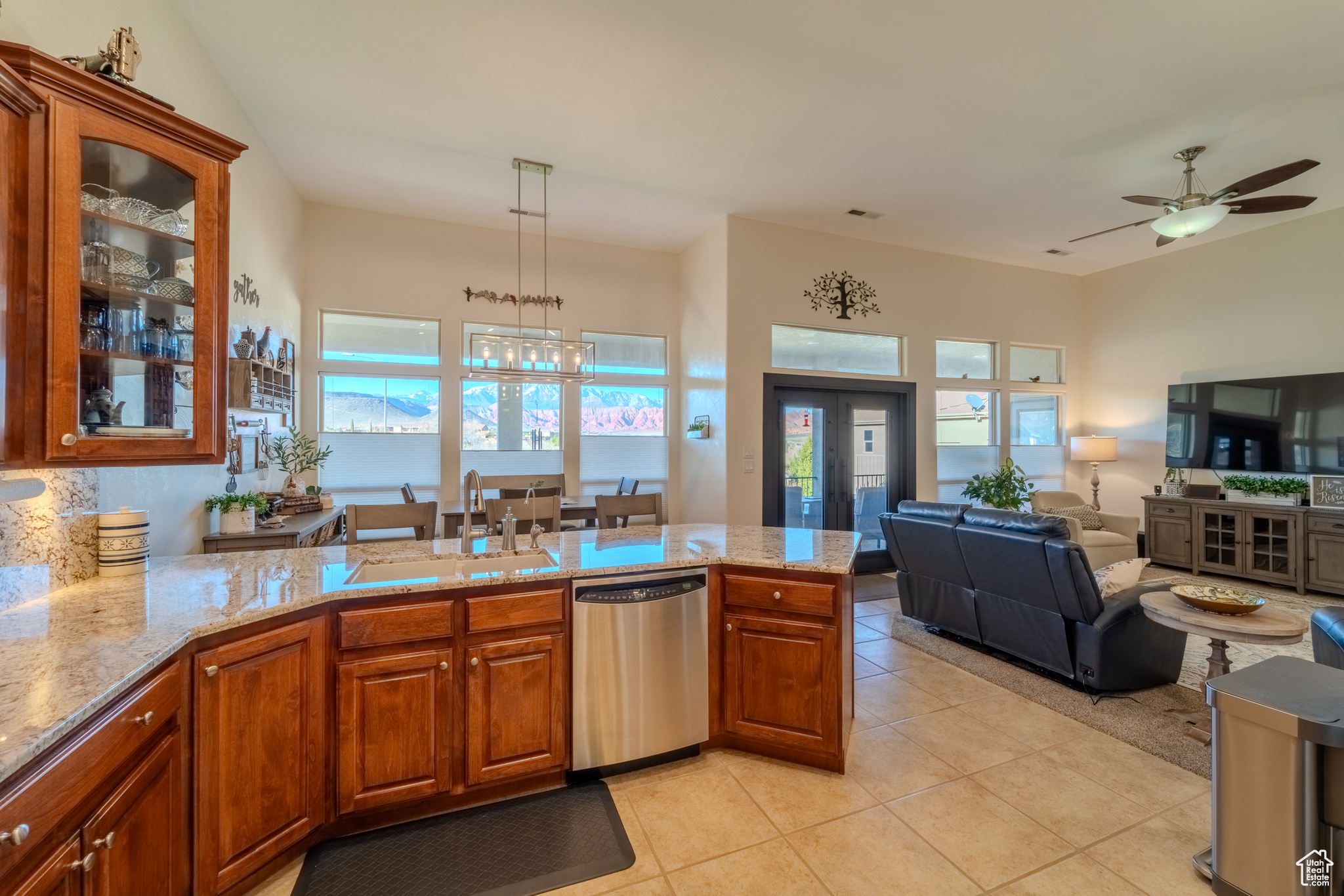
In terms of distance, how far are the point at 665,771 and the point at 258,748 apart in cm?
155

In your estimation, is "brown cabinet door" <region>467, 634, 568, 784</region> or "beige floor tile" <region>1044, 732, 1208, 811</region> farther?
"beige floor tile" <region>1044, 732, 1208, 811</region>

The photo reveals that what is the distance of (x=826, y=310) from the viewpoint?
235 inches

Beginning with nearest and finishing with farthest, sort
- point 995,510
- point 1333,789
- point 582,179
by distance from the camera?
point 1333,789, point 995,510, point 582,179

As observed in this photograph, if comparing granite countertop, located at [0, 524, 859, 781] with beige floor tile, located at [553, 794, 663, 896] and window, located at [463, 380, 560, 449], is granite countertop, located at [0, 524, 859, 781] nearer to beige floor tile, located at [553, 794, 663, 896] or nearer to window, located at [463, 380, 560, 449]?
beige floor tile, located at [553, 794, 663, 896]

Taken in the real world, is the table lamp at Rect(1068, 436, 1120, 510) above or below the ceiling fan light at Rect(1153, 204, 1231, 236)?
below

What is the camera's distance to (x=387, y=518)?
293cm

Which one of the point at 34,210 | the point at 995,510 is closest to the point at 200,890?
the point at 34,210

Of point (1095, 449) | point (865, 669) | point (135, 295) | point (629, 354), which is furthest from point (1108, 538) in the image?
point (135, 295)

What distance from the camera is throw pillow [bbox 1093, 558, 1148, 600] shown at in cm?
317

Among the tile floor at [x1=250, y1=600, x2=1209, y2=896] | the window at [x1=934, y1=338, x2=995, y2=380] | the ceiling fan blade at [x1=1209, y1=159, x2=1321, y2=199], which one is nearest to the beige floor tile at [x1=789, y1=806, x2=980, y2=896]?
the tile floor at [x1=250, y1=600, x2=1209, y2=896]

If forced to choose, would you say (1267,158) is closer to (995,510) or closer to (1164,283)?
(1164,283)

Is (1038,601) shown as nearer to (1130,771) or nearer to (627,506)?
(1130,771)

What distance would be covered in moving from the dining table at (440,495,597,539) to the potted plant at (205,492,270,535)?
1.21 metres

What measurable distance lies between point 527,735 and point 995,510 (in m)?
3.04
